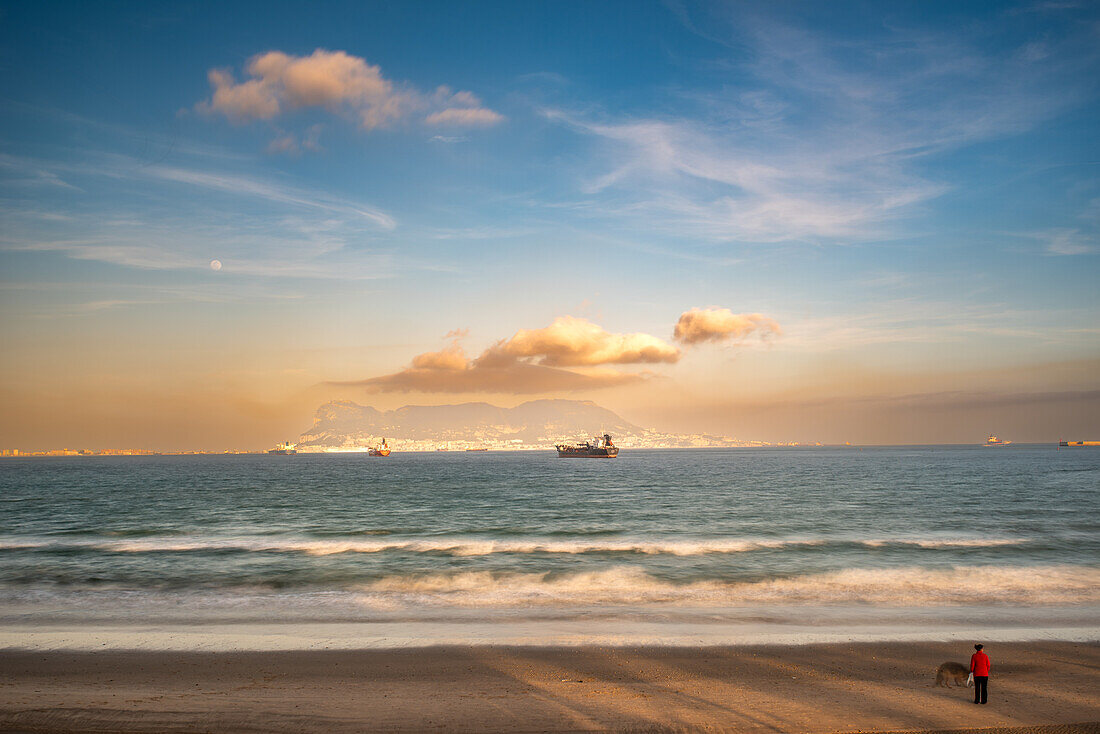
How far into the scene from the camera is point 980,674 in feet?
42.3

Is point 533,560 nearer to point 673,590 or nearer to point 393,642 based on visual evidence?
point 673,590

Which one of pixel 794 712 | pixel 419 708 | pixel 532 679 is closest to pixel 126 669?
pixel 419 708

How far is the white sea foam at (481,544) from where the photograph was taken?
36.0m

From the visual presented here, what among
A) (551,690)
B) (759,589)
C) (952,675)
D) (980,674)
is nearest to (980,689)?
(980,674)

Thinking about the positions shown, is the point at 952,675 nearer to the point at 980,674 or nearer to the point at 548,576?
the point at 980,674

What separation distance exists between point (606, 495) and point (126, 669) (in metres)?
66.1

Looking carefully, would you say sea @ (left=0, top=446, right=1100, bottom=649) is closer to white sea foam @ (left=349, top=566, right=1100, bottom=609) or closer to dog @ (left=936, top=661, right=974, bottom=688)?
white sea foam @ (left=349, top=566, right=1100, bottom=609)

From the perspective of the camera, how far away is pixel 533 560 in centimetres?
3297

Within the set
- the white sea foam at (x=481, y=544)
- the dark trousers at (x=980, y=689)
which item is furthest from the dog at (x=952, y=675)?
the white sea foam at (x=481, y=544)

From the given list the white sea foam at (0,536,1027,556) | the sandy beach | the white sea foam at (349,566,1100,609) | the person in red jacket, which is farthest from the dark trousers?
the white sea foam at (0,536,1027,556)

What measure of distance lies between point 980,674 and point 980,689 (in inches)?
24.0

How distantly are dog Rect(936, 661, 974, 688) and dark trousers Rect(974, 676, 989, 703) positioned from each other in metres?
0.61

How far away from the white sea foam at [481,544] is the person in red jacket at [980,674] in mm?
21269

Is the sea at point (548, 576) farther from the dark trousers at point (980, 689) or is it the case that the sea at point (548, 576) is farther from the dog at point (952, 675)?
the dark trousers at point (980, 689)
